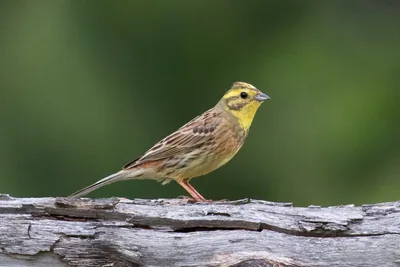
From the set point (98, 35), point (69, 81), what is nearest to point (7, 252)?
point (69, 81)

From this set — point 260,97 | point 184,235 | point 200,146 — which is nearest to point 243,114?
point 260,97

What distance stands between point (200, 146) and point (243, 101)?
0.46 metres

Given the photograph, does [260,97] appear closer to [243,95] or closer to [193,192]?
[243,95]

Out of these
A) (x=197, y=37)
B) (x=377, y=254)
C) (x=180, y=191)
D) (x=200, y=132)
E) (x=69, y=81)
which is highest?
(x=197, y=37)

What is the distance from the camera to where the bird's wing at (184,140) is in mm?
8328

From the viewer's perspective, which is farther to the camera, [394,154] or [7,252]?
[394,154]

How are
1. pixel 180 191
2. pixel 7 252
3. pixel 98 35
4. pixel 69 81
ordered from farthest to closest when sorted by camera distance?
pixel 98 35
pixel 69 81
pixel 180 191
pixel 7 252

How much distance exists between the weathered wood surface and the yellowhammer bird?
4.86 feet

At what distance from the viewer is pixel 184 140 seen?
853cm

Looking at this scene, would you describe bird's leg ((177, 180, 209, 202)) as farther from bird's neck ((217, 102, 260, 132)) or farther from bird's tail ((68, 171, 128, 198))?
bird's neck ((217, 102, 260, 132))

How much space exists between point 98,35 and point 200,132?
218 inches

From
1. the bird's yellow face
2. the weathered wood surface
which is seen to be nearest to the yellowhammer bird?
the bird's yellow face

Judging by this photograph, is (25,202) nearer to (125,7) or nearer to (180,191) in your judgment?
(180,191)

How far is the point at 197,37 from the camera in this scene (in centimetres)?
1391
